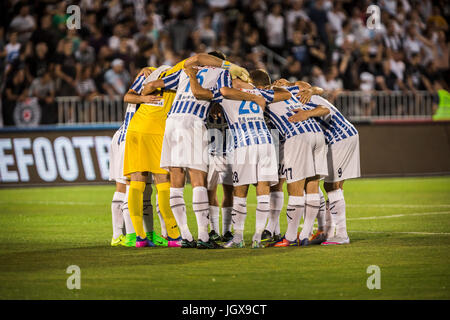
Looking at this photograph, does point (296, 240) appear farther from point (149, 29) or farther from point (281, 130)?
point (149, 29)

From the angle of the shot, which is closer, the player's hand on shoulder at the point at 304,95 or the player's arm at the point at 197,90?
the player's arm at the point at 197,90

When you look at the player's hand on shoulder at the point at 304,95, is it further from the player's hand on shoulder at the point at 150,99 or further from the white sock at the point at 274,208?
the player's hand on shoulder at the point at 150,99

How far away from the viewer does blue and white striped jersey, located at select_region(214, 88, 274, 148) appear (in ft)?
34.8

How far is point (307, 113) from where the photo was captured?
10.8m

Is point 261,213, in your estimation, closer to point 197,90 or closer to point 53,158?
point 197,90

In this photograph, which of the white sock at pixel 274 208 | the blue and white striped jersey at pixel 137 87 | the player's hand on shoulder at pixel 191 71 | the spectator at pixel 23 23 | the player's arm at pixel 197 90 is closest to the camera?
the player's arm at pixel 197 90

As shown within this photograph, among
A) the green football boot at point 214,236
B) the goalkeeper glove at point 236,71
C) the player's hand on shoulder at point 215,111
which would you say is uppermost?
the goalkeeper glove at point 236,71

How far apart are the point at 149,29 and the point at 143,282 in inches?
629

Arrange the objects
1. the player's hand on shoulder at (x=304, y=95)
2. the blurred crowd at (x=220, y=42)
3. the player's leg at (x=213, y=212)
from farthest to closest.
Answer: the blurred crowd at (x=220, y=42) < the player's leg at (x=213, y=212) < the player's hand on shoulder at (x=304, y=95)

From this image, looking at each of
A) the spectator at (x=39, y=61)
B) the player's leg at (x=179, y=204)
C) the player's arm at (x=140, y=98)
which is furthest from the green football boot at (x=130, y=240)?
the spectator at (x=39, y=61)

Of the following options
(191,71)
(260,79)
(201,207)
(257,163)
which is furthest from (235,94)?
(201,207)

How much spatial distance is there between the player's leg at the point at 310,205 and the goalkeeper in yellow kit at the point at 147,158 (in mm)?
1647

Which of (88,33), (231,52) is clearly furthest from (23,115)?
(231,52)

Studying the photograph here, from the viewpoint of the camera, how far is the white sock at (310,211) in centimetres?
1075
